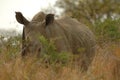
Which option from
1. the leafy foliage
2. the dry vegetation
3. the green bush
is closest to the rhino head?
the dry vegetation

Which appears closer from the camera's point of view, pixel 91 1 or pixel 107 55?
pixel 107 55

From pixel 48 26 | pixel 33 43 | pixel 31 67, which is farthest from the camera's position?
pixel 48 26

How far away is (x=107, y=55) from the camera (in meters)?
11.1

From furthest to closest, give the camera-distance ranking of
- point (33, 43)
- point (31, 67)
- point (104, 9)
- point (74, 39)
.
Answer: point (104, 9) → point (74, 39) → point (33, 43) → point (31, 67)

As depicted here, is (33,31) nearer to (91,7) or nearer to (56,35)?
(56,35)

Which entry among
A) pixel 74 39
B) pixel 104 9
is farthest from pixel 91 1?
pixel 74 39

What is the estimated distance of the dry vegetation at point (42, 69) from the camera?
805 cm

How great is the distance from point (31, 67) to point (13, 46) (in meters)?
2.00

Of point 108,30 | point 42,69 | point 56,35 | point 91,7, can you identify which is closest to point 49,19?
point 56,35

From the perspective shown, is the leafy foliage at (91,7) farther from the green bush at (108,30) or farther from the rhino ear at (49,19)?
the rhino ear at (49,19)

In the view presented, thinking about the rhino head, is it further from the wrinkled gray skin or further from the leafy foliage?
the leafy foliage

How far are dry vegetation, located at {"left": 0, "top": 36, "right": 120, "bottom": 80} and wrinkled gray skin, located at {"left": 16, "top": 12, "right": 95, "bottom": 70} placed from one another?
1.06 ft

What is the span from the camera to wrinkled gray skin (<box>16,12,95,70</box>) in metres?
9.90

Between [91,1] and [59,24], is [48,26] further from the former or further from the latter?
[91,1]
